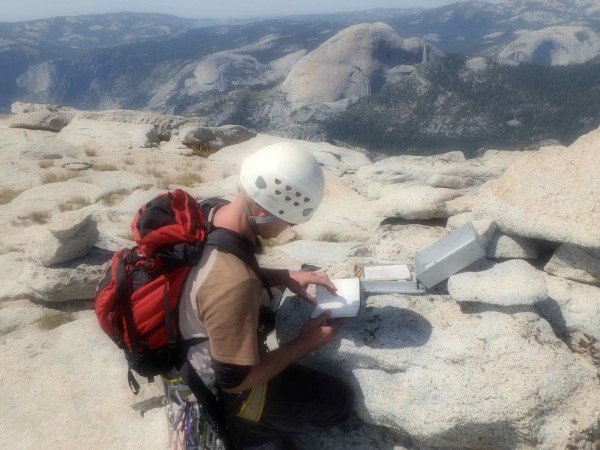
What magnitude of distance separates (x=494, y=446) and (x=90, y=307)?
8754mm

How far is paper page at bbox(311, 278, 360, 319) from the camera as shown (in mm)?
5723

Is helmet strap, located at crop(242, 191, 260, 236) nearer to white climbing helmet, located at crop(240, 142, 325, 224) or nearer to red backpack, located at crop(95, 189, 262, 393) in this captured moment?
white climbing helmet, located at crop(240, 142, 325, 224)

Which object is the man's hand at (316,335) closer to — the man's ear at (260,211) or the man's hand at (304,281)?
the man's hand at (304,281)

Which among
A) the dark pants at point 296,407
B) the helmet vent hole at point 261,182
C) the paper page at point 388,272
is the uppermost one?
the helmet vent hole at point 261,182

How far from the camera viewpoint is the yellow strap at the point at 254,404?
5.31 meters

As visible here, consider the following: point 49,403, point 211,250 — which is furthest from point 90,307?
point 211,250

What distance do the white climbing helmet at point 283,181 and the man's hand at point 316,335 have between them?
4.35ft

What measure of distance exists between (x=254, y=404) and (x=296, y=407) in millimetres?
566

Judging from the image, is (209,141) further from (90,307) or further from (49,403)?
(49,403)

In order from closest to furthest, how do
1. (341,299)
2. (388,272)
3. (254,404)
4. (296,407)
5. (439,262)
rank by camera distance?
1. (254,404)
2. (296,407)
3. (341,299)
4. (439,262)
5. (388,272)

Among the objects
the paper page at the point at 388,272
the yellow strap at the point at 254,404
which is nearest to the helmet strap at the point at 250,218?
the yellow strap at the point at 254,404

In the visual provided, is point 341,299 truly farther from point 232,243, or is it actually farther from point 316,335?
point 232,243

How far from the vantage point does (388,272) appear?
280 inches

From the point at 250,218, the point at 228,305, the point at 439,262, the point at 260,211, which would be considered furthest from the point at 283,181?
the point at 439,262
